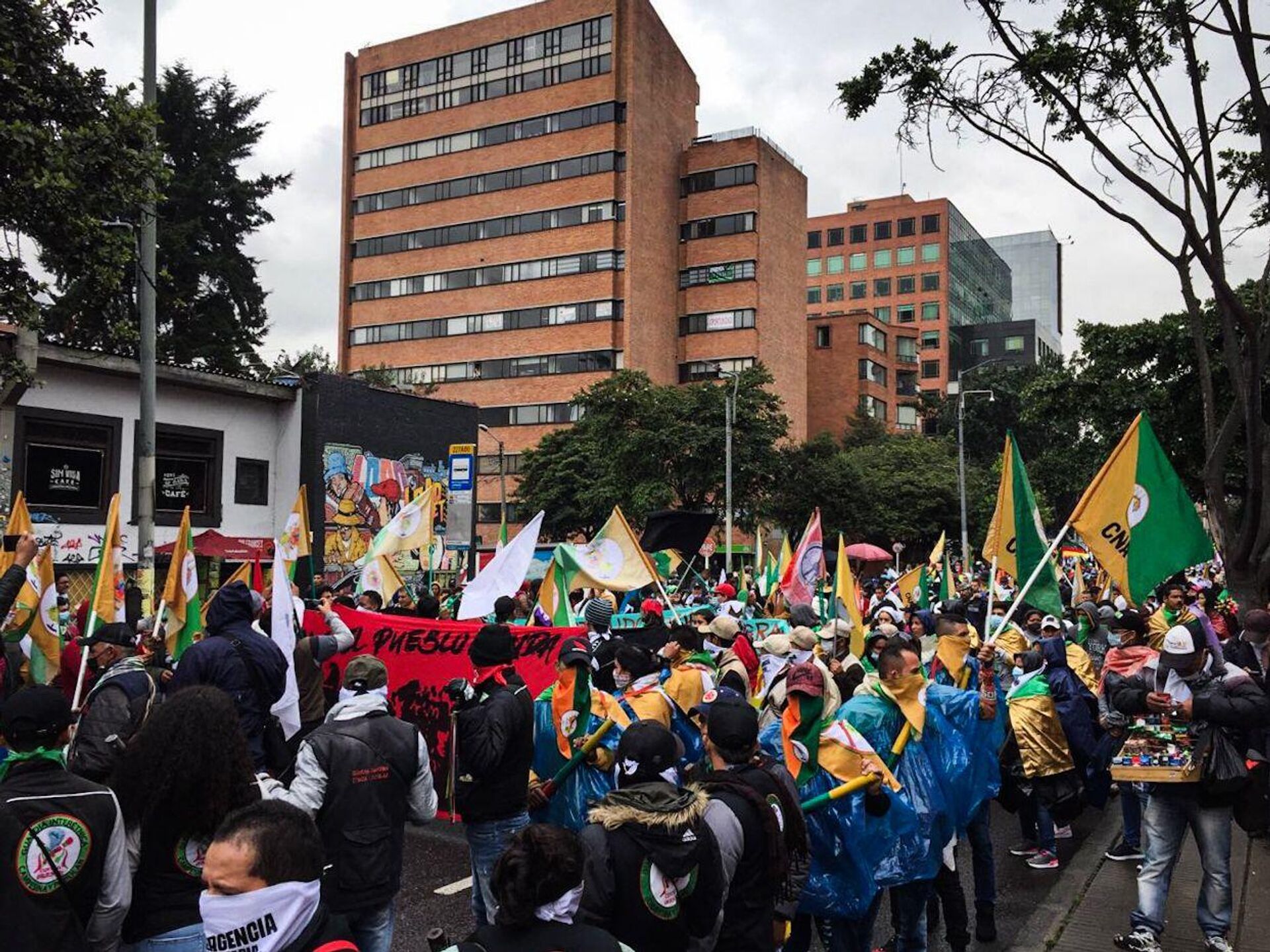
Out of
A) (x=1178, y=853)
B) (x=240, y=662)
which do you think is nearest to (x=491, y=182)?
(x=240, y=662)

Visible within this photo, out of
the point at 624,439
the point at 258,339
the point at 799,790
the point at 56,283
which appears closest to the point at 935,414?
the point at 624,439

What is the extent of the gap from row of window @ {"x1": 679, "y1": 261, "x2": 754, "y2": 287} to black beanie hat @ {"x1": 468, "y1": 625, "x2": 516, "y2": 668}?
6005 cm

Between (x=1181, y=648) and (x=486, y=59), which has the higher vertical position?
(x=486, y=59)

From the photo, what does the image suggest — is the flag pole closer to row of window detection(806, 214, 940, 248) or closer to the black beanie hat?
the black beanie hat

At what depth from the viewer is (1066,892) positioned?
7156 mm

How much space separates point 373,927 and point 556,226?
204ft

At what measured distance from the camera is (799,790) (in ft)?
16.7

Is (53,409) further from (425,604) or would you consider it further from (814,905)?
(814,905)

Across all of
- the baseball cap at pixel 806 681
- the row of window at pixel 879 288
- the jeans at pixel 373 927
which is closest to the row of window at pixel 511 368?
the row of window at pixel 879 288

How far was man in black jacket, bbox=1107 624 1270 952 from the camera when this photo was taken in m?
5.64

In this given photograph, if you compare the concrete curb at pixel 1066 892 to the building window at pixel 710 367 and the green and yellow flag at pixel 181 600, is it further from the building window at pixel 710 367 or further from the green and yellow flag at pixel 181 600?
the building window at pixel 710 367

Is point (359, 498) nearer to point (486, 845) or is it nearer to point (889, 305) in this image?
point (486, 845)

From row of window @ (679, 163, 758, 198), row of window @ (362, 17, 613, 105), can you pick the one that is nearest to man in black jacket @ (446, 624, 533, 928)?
row of window @ (679, 163, 758, 198)

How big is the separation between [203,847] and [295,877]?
1.15 m
